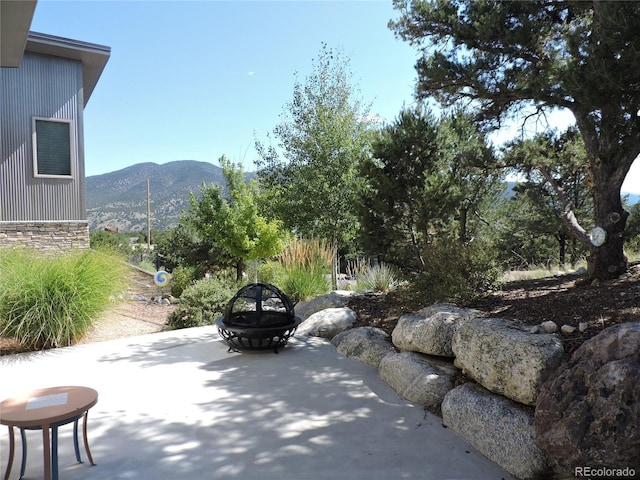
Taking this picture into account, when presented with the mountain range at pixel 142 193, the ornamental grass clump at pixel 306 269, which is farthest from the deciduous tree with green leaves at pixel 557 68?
the mountain range at pixel 142 193

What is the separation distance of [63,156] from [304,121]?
551 cm

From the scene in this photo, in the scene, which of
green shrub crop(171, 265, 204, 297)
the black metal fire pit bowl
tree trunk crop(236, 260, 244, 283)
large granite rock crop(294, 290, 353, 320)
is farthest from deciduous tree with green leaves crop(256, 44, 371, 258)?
the black metal fire pit bowl

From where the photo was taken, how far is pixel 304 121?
30.8 ft

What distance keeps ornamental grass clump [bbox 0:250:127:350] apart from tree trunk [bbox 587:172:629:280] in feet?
18.0

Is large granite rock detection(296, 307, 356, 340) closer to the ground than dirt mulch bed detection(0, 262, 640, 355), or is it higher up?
closer to the ground

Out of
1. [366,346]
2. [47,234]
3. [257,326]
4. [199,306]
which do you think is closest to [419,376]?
[366,346]

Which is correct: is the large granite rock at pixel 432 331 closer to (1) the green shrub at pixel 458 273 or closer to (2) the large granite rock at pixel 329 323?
(1) the green shrub at pixel 458 273

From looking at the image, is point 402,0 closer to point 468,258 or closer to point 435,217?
point 435,217

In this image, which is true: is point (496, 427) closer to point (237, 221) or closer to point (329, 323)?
point (329, 323)

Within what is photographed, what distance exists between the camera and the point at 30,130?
834 centimetres

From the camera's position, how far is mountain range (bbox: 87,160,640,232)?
127ft

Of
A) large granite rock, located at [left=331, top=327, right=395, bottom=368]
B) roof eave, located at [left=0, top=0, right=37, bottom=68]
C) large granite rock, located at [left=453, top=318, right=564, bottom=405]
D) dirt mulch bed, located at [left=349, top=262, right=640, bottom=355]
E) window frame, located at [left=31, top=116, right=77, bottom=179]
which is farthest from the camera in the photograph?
window frame, located at [left=31, top=116, right=77, bottom=179]

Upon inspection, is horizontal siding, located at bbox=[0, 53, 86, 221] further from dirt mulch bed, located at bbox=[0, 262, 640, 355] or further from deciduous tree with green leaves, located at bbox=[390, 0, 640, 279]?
deciduous tree with green leaves, located at bbox=[390, 0, 640, 279]

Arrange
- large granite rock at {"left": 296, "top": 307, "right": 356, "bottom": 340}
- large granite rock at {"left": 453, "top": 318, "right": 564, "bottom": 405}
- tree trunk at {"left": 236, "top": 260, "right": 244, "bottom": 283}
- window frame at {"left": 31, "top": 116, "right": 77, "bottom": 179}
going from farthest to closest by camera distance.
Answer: tree trunk at {"left": 236, "top": 260, "right": 244, "bottom": 283} < window frame at {"left": 31, "top": 116, "right": 77, "bottom": 179} < large granite rock at {"left": 296, "top": 307, "right": 356, "bottom": 340} < large granite rock at {"left": 453, "top": 318, "right": 564, "bottom": 405}
